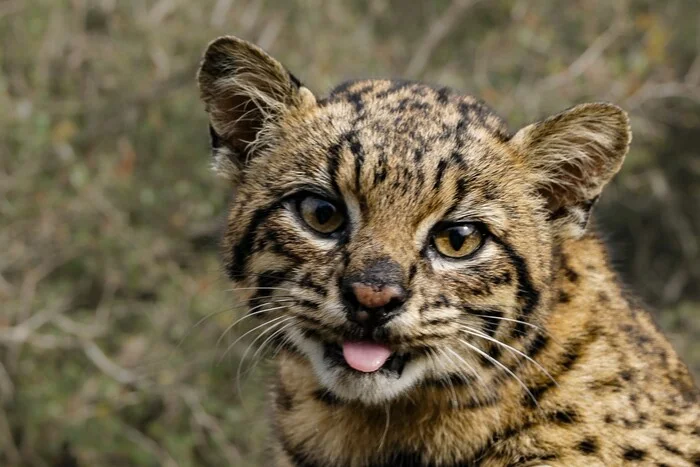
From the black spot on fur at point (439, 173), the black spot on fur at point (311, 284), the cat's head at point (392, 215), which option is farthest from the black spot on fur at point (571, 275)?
the black spot on fur at point (311, 284)

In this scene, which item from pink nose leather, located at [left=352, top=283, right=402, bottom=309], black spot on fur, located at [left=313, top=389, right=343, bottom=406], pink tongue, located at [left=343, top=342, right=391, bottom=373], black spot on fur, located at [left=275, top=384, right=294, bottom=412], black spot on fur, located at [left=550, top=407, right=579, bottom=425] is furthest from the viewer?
black spot on fur, located at [left=275, top=384, right=294, bottom=412]

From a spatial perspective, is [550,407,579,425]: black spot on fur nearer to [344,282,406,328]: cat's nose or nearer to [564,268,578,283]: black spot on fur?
[564,268,578,283]: black spot on fur

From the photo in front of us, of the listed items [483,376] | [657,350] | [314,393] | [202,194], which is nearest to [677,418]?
[657,350]

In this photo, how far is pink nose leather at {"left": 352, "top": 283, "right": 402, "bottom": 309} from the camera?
12.8 feet

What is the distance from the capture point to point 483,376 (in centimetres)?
442

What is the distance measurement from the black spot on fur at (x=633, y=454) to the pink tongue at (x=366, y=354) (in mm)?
1122

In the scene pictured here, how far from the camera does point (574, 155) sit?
15.4ft

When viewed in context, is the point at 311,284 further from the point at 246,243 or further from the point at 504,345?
the point at 504,345

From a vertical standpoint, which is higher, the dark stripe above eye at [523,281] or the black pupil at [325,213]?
the black pupil at [325,213]

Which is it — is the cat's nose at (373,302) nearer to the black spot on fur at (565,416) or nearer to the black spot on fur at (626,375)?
the black spot on fur at (565,416)

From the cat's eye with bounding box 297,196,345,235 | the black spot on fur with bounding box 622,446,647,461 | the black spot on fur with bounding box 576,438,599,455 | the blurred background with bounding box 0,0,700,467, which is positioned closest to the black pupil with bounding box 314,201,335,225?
the cat's eye with bounding box 297,196,345,235

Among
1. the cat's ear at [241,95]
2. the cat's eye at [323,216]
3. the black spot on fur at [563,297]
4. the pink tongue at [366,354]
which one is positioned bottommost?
the pink tongue at [366,354]

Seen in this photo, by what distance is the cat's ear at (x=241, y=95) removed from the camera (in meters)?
4.86

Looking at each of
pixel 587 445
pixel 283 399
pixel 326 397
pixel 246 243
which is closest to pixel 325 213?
pixel 246 243
